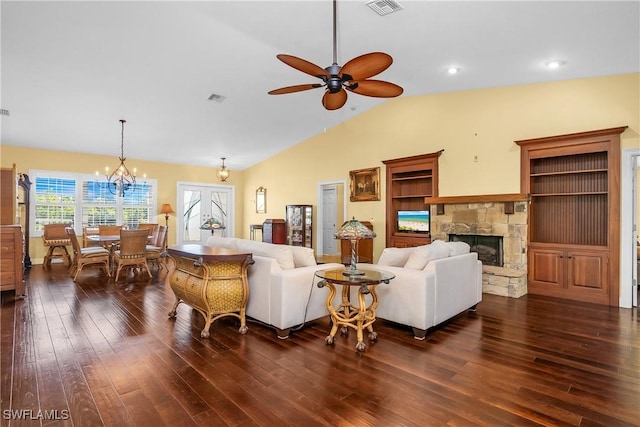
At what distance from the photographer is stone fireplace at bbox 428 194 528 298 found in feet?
16.4

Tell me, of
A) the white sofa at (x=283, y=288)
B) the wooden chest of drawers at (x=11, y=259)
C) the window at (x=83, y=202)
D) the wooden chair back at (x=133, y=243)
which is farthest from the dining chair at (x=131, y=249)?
the white sofa at (x=283, y=288)

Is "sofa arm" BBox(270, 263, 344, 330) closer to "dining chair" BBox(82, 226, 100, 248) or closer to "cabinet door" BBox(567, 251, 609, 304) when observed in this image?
"cabinet door" BBox(567, 251, 609, 304)

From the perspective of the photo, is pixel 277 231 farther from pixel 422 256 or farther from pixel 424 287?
pixel 424 287

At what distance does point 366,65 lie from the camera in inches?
106

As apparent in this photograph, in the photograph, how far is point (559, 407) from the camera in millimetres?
2031

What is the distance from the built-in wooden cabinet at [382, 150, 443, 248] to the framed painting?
282 millimetres

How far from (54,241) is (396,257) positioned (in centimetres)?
743

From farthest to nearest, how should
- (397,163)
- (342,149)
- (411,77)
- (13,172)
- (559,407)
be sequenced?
Answer: 1. (342,149)
2. (397,163)
3. (411,77)
4. (13,172)
5. (559,407)

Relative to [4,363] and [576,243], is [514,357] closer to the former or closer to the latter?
[576,243]

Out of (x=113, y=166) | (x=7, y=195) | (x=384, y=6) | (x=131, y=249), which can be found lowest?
(x=131, y=249)

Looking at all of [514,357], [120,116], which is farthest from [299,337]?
[120,116]

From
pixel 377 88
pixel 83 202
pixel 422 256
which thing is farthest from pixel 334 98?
pixel 83 202

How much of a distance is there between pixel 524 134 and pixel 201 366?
18.0 feet

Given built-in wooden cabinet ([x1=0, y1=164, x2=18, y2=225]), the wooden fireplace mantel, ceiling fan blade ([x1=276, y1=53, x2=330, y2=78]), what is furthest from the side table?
built-in wooden cabinet ([x1=0, y1=164, x2=18, y2=225])
